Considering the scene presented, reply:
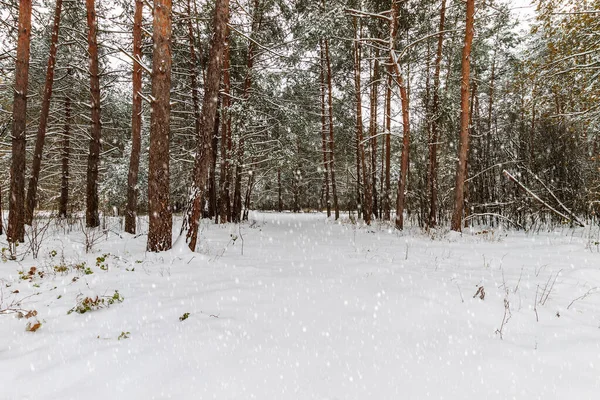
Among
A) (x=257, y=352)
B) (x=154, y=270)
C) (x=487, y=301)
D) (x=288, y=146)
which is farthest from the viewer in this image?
(x=288, y=146)

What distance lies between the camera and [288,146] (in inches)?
540

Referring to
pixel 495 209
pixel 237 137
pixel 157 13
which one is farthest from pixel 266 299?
pixel 495 209

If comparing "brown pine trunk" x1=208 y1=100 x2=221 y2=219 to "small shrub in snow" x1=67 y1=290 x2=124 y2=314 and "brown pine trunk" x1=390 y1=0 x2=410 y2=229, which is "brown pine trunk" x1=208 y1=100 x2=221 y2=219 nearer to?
"brown pine trunk" x1=390 y1=0 x2=410 y2=229

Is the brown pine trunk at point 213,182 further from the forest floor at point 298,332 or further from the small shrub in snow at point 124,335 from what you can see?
A: the small shrub in snow at point 124,335

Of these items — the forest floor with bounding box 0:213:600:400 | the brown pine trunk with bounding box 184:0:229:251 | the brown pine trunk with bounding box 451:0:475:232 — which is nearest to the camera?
the forest floor with bounding box 0:213:600:400

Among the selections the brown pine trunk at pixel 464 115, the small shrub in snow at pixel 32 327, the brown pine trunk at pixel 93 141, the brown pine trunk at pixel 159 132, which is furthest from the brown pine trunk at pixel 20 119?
the brown pine trunk at pixel 464 115

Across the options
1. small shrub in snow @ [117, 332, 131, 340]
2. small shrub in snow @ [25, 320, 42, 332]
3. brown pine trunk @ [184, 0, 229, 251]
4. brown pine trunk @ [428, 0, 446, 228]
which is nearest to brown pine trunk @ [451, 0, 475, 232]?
brown pine trunk @ [428, 0, 446, 228]

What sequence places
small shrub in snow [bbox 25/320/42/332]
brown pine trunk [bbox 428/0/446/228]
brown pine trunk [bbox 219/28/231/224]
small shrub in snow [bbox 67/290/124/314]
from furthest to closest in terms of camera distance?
1. brown pine trunk [bbox 219/28/231/224]
2. brown pine trunk [bbox 428/0/446/228]
3. small shrub in snow [bbox 67/290/124/314]
4. small shrub in snow [bbox 25/320/42/332]

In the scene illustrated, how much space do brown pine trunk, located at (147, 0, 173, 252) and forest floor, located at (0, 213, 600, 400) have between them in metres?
0.90

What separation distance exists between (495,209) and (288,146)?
9508mm

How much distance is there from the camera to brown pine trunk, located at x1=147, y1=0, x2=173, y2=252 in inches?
222

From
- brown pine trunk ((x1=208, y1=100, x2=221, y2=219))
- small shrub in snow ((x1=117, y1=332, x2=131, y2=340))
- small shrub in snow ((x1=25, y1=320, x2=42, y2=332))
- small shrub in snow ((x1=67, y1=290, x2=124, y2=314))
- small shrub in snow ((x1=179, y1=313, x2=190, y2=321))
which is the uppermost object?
brown pine trunk ((x1=208, y1=100, x2=221, y2=219))

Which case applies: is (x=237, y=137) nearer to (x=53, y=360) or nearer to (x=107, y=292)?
(x=107, y=292)

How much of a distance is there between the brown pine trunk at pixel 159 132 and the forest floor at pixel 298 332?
2.94ft
